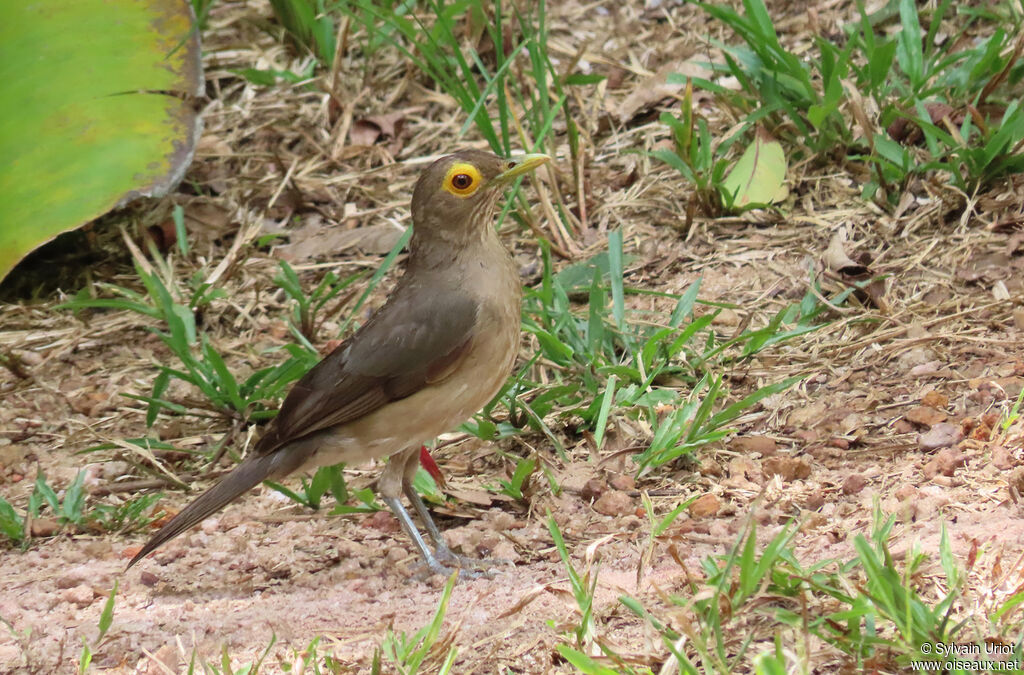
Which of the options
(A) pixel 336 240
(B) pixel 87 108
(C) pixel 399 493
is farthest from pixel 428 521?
(B) pixel 87 108

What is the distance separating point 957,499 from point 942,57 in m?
3.48

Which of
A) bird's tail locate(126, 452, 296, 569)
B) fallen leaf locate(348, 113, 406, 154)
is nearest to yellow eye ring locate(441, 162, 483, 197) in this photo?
bird's tail locate(126, 452, 296, 569)

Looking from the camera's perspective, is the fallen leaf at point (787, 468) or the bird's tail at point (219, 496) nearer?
the bird's tail at point (219, 496)

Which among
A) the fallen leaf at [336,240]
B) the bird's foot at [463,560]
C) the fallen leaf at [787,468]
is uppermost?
the fallen leaf at [336,240]

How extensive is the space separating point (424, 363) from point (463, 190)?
687 millimetres

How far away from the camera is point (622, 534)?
4.43 meters

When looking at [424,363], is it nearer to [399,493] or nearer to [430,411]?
[430,411]

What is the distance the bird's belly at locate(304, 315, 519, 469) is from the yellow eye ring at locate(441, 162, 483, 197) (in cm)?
55

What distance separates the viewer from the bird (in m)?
4.62

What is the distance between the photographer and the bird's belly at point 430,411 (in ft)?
15.1

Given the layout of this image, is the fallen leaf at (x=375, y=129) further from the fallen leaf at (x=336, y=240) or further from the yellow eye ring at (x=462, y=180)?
the yellow eye ring at (x=462, y=180)

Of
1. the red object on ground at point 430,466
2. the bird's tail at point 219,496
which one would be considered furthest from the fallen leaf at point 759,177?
the bird's tail at point 219,496

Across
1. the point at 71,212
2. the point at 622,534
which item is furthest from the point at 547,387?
the point at 71,212

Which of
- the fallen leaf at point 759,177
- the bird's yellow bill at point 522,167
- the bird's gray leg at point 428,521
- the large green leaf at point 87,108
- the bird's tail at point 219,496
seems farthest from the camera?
the large green leaf at point 87,108
